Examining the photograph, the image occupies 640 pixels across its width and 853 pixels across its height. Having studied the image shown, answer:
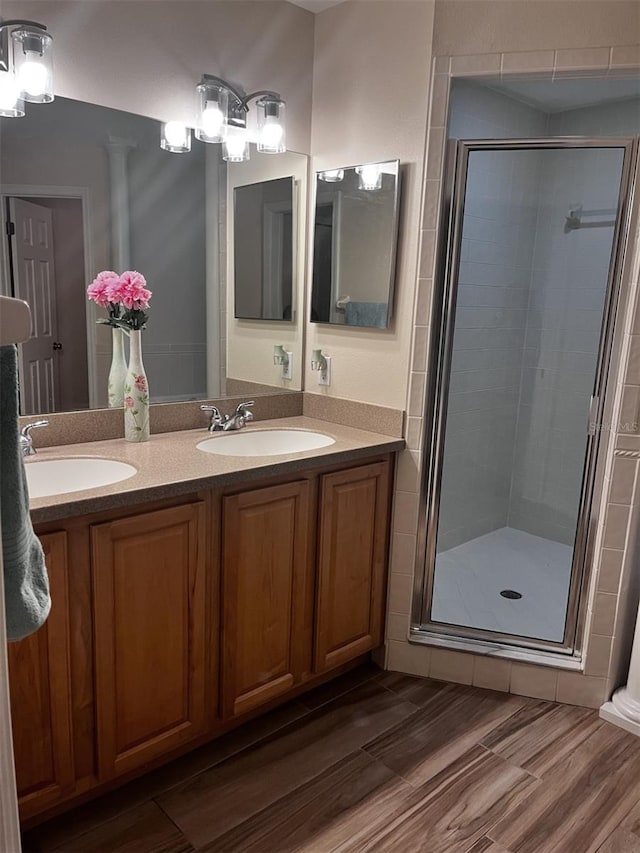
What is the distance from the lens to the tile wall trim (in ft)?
6.60

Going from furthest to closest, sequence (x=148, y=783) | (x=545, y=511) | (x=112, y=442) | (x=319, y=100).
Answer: (x=545, y=511) → (x=319, y=100) → (x=112, y=442) → (x=148, y=783)

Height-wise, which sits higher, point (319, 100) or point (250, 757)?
point (319, 100)

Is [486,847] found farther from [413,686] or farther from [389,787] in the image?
[413,686]

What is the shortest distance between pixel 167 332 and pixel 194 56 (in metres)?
0.93

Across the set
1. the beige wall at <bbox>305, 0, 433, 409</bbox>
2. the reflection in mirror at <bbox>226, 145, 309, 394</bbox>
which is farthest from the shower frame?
the reflection in mirror at <bbox>226, 145, 309, 394</bbox>

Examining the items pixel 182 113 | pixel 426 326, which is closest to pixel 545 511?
pixel 426 326

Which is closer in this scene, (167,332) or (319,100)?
(167,332)

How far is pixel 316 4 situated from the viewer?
7.91ft

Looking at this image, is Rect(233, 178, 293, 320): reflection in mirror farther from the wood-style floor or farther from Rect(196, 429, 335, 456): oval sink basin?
the wood-style floor

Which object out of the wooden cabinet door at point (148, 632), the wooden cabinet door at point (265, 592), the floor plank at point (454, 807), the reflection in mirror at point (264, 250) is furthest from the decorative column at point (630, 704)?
the reflection in mirror at point (264, 250)

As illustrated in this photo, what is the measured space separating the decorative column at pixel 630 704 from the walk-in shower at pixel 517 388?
218 millimetres

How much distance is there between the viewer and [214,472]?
5.94 ft

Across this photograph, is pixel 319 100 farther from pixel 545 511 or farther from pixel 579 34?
pixel 545 511

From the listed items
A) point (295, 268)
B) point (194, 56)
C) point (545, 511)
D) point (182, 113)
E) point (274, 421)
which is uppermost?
point (194, 56)
